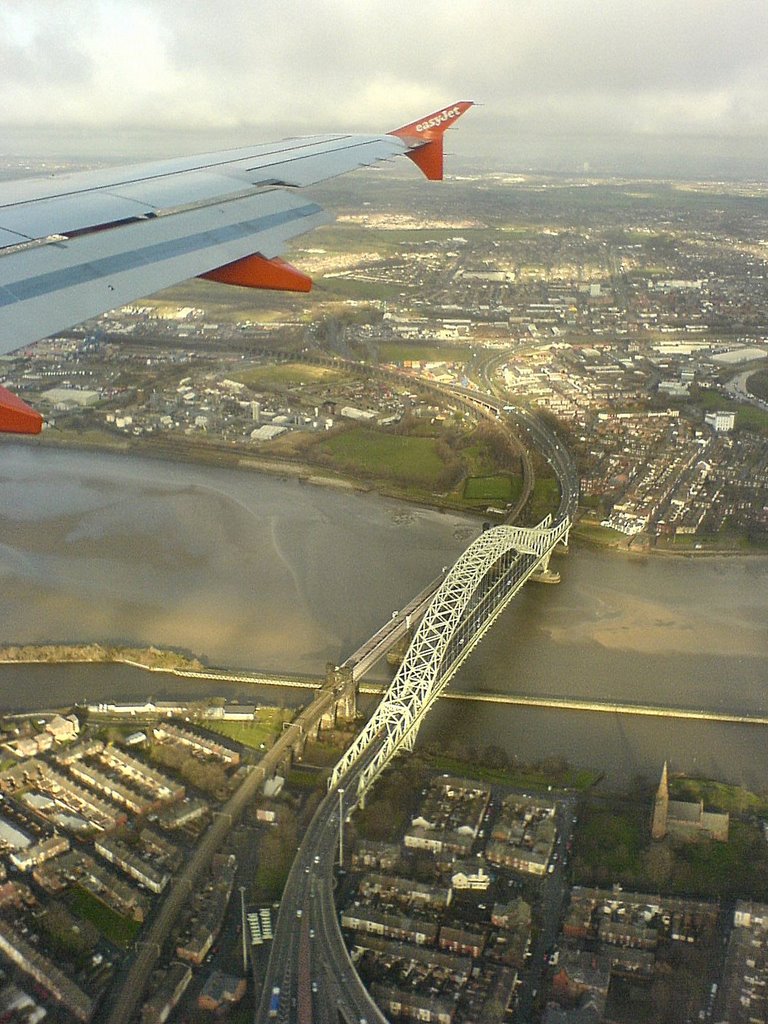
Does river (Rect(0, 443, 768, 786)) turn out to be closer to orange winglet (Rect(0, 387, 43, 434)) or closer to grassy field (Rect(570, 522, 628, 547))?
grassy field (Rect(570, 522, 628, 547))

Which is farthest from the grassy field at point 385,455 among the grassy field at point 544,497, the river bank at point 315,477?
the grassy field at point 544,497

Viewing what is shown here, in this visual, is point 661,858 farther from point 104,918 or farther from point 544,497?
point 544,497

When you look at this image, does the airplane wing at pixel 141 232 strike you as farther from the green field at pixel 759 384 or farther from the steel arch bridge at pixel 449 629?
the green field at pixel 759 384

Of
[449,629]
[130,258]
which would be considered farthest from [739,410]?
[130,258]

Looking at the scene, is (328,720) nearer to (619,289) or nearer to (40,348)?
(40,348)

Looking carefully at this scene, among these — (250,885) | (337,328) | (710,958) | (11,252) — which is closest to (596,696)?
(710,958)

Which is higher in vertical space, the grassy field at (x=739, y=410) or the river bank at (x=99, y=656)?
the grassy field at (x=739, y=410)

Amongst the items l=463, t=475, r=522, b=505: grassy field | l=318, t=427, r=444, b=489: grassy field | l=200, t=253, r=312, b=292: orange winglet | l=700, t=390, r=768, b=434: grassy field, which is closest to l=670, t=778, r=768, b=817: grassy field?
l=200, t=253, r=312, b=292: orange winglet
